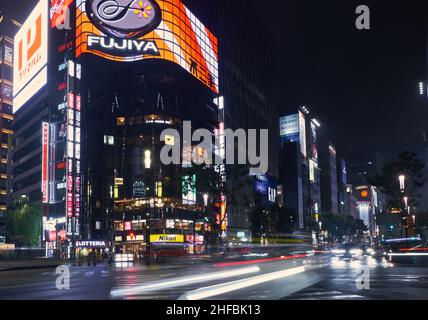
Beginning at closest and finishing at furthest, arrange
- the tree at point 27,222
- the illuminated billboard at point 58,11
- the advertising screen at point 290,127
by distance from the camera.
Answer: the tree at point 27,222, the illuminated billboard at point 58,11, the advertising screen at point 290,127

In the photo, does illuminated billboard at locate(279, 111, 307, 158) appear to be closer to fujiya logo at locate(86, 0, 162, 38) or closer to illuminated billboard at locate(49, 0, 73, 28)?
fujiya logo at locate(86, 0, 162, 38)

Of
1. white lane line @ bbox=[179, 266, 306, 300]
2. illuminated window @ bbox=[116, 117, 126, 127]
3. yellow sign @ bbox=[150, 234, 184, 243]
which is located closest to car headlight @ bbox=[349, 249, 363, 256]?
yellow sign @ bbox=[150, 234, 184, 243]

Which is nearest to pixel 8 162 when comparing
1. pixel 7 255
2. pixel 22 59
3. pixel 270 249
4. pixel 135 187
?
pixel 22 59

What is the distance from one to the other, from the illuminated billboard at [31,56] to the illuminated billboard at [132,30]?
410 inches

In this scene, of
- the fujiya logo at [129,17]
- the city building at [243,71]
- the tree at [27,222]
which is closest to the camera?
the tree at [27,222]

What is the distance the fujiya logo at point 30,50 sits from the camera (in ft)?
320

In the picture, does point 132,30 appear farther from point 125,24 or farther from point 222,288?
point 222,288

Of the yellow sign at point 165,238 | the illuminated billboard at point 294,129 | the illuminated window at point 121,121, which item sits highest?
the illuminated billboard at point 294,129

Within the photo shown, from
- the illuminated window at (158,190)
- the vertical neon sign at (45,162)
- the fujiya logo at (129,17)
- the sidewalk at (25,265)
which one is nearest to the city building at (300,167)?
the illuminated window at (158,190)

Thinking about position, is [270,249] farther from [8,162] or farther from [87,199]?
[8,162]

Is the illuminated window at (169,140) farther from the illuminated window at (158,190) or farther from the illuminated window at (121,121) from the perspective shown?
the illuminated window at (121,121)

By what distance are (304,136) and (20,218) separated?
370ft

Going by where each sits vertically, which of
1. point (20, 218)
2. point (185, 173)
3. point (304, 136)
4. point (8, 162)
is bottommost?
point (20, 218)

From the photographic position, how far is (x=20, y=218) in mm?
78562
